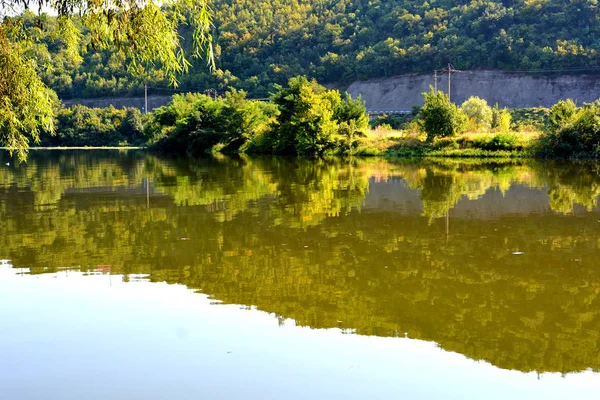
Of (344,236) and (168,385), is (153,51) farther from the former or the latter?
(344,236)

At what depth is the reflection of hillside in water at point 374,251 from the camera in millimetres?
8000

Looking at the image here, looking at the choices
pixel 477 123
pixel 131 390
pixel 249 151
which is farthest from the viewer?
pixel 249 151

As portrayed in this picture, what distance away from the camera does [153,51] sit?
9.30 meters

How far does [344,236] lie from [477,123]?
40.6 metres

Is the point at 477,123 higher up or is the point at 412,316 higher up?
Result: the point at 477,123

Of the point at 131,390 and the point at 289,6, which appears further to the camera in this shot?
the point at 289,6

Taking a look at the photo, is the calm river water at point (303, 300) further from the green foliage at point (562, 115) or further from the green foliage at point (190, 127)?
the green foliage at point (190, 127)

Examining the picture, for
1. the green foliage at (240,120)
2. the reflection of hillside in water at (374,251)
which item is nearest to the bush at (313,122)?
the green foliage at (240,120)

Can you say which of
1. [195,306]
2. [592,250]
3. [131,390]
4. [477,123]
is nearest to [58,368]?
[131,390]

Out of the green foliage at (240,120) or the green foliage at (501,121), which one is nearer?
the green foliage at (501,121)

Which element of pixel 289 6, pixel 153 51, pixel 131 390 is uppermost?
pixel 289 6

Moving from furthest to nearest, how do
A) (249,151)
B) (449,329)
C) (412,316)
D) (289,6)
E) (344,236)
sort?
(289,6), (249,151), (344,236), (412,316), (449,329)

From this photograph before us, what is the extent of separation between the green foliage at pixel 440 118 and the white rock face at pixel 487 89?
51483mm

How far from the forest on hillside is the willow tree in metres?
72.2
